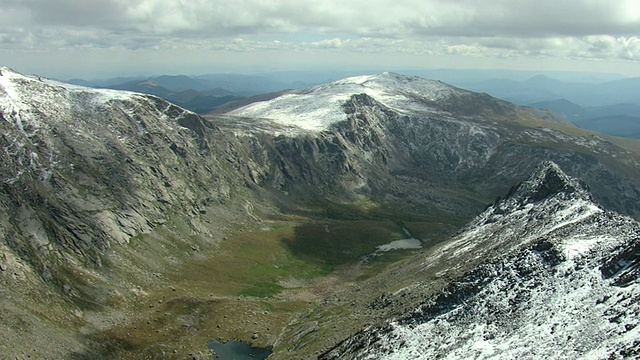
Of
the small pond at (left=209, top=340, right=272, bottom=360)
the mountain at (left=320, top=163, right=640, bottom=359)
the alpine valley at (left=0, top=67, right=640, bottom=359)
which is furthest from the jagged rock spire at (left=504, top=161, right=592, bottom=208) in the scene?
the small pond at (left=209, top=340, right=272, bottom=360)

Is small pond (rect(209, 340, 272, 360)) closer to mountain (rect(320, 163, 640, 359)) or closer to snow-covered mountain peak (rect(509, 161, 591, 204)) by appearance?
mountain (rect(320, 163, 640, 359))

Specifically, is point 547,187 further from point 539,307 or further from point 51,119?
point 51,119

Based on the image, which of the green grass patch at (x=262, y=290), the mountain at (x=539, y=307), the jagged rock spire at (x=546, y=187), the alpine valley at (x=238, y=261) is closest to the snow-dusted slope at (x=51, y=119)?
the alpine valley at (x=238, y=261)

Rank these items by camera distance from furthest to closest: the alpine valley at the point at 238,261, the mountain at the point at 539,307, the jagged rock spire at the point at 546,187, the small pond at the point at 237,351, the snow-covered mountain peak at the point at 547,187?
1. the jagged rock spire at the point at 546,187
2. the snow-covered mountain peak at the point at 547,187
3. the small pond at the point at 237,351
4. the alpine valley at the point at 238,261
5. the mountain at the point at 539,307

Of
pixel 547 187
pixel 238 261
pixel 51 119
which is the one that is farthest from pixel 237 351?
pixel 51 119

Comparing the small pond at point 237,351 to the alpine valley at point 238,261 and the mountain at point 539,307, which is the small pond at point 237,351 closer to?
the alpine valley at point 238,261

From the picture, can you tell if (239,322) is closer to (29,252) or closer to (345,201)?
(29,252)
